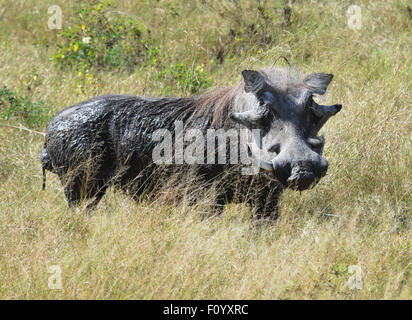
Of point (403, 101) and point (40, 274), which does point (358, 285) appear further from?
point (403, 101)

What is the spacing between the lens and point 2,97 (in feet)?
23.0

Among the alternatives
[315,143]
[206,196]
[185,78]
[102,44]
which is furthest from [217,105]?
[102,44]

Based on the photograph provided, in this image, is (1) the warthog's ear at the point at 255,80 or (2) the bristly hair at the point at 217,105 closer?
(1) the warthog's ear at the point at 255,80

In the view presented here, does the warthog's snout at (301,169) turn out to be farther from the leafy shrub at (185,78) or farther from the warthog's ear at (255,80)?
the leafy shrub at (185,78)

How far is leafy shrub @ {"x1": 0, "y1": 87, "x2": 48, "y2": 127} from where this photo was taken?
21.6 ft

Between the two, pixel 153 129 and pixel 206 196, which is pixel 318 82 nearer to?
pixel 206 196

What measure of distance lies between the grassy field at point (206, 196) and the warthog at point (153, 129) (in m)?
0.22

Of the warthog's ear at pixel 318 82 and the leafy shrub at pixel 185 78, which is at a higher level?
the warthog's ear at pixel 318 82

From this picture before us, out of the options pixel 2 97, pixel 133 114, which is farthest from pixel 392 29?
pixel 2 97

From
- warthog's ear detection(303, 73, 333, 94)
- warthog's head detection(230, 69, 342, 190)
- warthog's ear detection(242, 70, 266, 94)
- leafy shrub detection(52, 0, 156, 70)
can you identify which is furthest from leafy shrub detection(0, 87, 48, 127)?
warthog's ear detection(303, 73, 333, 94)

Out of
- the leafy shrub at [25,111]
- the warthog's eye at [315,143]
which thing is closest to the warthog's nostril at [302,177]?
the warthog's eye at [315,143]

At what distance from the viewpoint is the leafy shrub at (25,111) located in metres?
6.57

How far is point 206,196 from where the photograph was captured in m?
4.59
